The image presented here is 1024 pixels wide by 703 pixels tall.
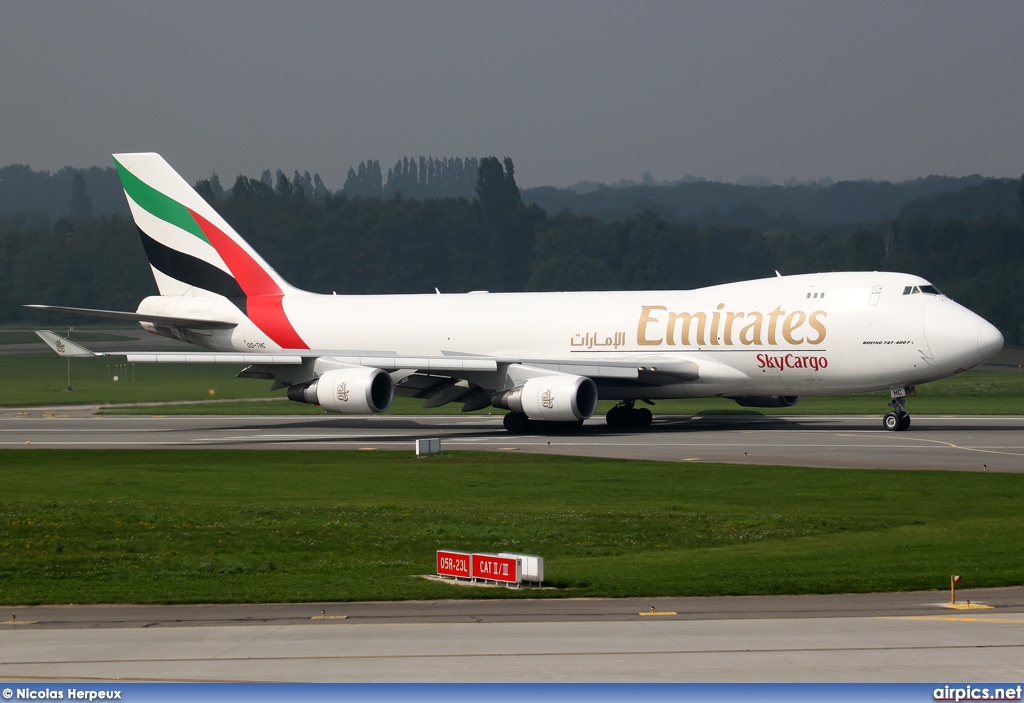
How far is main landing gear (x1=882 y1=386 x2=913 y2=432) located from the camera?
3806 cm

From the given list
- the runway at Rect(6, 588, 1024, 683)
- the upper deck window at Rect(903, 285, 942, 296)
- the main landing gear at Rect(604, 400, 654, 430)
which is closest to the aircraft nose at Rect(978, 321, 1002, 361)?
the upper deck window at Rect(903, 285, 942, 296)

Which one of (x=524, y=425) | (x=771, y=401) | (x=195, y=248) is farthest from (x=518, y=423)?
(x=195, y=248)

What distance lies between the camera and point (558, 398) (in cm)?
3797

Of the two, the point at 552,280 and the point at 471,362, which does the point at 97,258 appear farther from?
the point at 471,362

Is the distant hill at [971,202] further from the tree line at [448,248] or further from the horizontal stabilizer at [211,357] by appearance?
the horizontal stabilizer at [211,357]

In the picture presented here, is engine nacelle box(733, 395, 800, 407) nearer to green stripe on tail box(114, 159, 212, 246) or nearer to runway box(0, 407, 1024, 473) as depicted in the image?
runway box(0, 407, 1024, 473)

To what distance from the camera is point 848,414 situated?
155 feet

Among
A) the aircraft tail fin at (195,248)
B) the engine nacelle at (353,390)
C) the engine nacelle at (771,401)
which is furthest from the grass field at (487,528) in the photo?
the aircraft tail fin at (195,248)

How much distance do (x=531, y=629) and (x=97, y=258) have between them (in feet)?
333

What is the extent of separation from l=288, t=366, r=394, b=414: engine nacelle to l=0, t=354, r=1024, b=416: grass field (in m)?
13.2

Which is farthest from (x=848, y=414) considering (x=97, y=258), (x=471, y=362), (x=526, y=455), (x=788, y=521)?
(x=97, y=258)

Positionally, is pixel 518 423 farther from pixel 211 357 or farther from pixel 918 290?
pixel 918 290

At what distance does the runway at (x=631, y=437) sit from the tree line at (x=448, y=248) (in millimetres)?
43830

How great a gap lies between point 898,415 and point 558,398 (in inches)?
399
